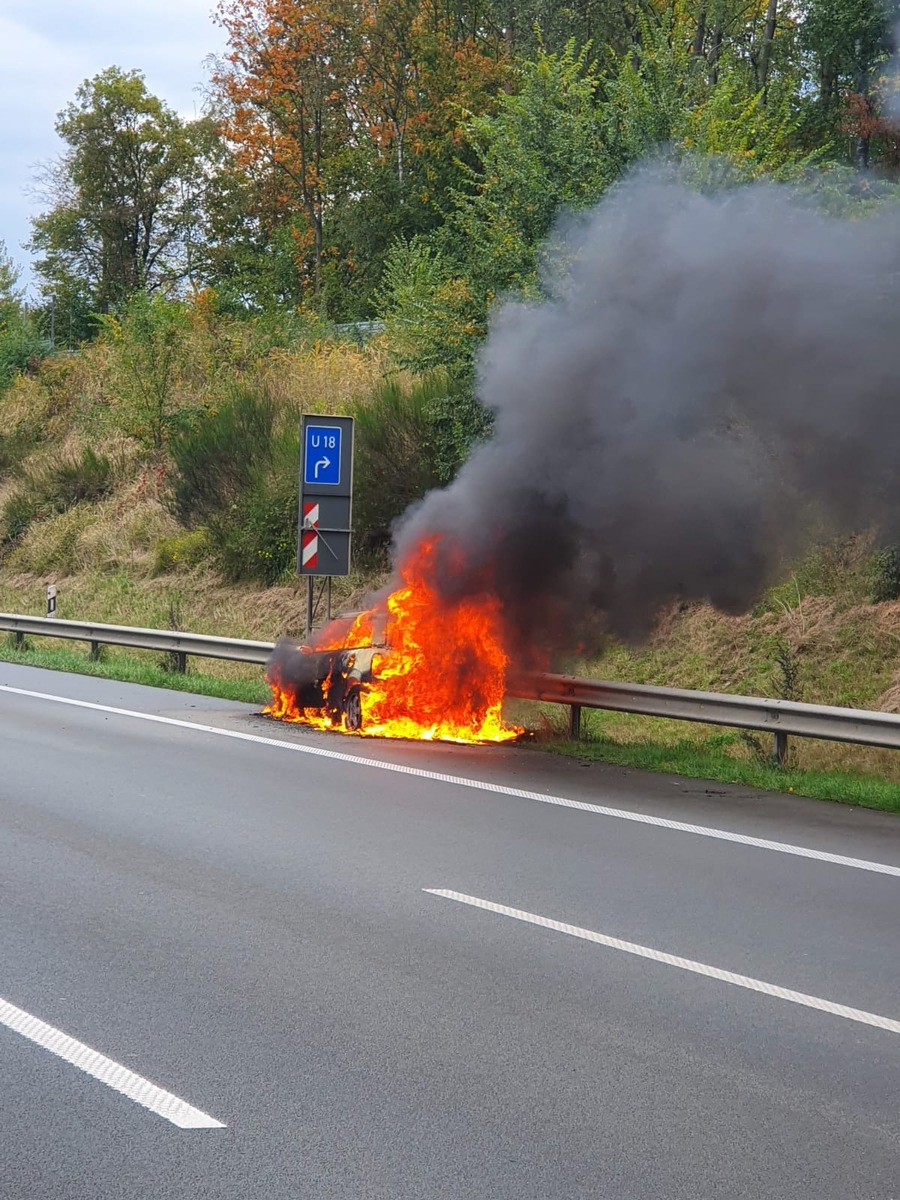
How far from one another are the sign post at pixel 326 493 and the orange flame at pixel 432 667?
106 inches

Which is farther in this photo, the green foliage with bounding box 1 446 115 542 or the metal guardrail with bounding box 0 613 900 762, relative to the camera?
the green foliage with bounding box 1 446 115 542

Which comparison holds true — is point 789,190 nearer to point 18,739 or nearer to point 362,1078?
point 18,739

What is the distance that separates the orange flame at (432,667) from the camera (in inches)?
492

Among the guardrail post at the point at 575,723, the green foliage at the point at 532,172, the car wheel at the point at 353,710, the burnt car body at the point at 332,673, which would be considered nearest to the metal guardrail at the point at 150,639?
the burnt car body at the point at 332,673

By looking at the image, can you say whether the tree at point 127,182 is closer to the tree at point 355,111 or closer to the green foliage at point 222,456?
the tree at point 355,111

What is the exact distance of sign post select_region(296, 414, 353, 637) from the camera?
1541 centimetres

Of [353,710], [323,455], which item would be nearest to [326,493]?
[323,455]

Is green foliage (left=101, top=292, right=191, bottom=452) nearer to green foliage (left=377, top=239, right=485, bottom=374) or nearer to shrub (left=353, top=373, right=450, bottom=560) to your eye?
green foliage (left=377, top=239, right=485, bottom=374)

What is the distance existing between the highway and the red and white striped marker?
555cm

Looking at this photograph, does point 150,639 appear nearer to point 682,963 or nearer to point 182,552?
point 182,552

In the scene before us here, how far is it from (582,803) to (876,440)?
4294 millimetres

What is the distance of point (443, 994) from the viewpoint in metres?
5.47

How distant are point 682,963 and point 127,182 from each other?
50502 millimetres

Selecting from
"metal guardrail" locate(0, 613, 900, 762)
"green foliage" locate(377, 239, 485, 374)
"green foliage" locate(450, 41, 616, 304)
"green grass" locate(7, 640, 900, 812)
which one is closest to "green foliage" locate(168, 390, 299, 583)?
"green foliage" locate(377, 239, 485, 374)
